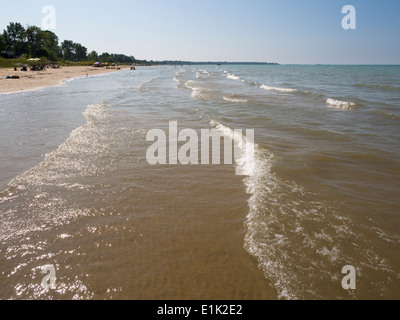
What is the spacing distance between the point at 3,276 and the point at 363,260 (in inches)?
208

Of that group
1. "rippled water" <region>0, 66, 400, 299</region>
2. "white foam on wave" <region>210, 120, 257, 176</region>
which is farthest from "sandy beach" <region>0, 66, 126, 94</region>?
"white foam on wave" <region>210, 120, 257, 176</region>

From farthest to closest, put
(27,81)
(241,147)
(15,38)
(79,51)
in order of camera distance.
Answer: (79,51)
(15,38)
(27,81)
(241,147)

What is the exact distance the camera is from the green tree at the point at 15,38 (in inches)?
3422

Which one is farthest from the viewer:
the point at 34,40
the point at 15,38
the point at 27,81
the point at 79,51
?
the point at 79,51

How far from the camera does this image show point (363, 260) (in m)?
3.63

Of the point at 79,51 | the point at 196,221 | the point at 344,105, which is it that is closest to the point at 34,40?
the point at 79,51

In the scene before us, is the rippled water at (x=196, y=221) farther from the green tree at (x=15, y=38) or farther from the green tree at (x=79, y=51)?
the green tree at (x=79, y=51)

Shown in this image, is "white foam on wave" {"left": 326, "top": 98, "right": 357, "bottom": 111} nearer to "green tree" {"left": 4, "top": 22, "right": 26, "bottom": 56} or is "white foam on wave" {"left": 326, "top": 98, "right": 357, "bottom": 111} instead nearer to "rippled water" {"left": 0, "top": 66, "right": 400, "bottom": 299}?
"rippled water" {"left": 0, "top": 66, "right": 400, "bottom": 299}

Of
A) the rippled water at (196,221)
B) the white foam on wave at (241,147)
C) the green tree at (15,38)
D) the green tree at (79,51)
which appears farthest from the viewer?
the green tree at (79,51)

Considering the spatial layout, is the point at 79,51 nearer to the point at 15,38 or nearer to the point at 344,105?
the point at 15,38

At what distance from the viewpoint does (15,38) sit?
306 ft

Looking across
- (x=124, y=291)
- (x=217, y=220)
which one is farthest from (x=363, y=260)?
(x=124, y=291)

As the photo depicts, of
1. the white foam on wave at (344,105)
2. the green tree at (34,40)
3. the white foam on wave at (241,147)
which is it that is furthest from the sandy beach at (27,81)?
the green tree at (34,40)

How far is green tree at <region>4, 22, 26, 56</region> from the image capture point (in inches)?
3422
